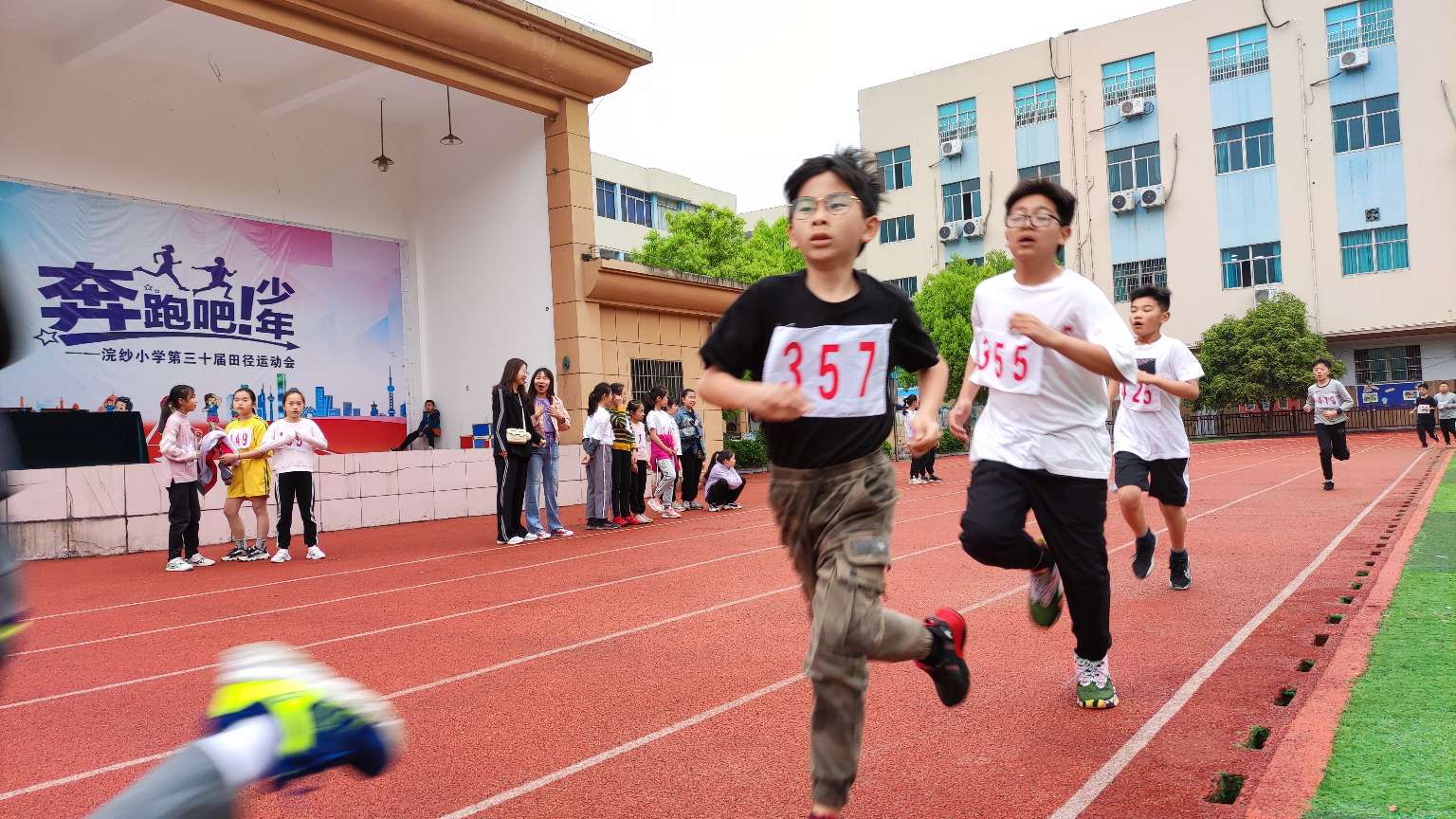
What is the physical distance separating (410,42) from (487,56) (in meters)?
1.42

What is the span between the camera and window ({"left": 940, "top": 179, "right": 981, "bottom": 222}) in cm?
4519

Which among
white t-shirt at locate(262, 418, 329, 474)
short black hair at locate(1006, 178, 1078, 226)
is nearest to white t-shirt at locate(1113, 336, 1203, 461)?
short black hair at locate(1006, 178, 1078, 226)

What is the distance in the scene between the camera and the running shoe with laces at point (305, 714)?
1.74 meters

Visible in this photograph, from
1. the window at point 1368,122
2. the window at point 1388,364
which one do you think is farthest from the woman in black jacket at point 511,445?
the window at point 1388,364

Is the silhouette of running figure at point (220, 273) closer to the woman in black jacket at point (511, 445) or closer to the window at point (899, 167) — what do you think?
the woman in black jacket at point (511, 445)

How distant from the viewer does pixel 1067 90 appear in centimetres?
4234

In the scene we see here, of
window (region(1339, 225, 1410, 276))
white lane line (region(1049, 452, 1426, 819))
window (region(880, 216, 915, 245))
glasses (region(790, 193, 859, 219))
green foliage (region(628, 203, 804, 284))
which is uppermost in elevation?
window (region(880, 216, 915, 245))

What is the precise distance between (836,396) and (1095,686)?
1875 millimetres

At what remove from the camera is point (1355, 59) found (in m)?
35.5

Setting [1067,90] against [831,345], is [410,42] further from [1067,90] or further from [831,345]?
[1067,90]

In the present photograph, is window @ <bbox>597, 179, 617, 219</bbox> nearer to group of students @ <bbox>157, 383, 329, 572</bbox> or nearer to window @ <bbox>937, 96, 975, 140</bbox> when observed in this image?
window @ <bbox>937, 96, 975, 140</bbox>

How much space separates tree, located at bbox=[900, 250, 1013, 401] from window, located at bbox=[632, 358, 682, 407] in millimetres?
20185

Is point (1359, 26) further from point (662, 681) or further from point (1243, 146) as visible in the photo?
point (662, 681)

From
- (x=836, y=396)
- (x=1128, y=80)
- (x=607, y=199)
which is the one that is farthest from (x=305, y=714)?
(x=607, y=199)
